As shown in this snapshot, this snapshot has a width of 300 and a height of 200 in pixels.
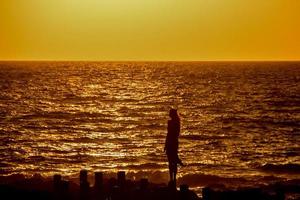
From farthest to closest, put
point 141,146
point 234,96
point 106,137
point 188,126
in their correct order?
point 234,96, point 188,126, point 106,137, point 141,146

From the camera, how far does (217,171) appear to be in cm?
3025

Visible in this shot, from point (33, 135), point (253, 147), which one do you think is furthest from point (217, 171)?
point (33, 135)

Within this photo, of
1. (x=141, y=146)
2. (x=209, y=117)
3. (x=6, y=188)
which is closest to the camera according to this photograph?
(x=6, y=188)

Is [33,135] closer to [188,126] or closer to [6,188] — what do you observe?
[188,126]

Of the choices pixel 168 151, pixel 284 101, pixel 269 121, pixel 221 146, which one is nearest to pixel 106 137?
pixel 221 146

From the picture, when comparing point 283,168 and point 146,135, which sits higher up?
point 283,168

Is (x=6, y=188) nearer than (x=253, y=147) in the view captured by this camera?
Yes

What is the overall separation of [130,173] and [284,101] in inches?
2042

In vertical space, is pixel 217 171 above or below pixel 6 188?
below

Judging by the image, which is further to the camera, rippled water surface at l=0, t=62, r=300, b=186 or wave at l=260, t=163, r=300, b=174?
rippled water surface at l=0, t=62, r=300, b=186

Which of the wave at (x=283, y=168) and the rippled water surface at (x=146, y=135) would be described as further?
the rippled water surface at (x=146, y=135)

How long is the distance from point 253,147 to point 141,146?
6393 mm

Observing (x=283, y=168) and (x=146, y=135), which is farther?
(x=146, y=135)

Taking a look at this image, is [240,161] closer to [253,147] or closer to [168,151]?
[253,147]
